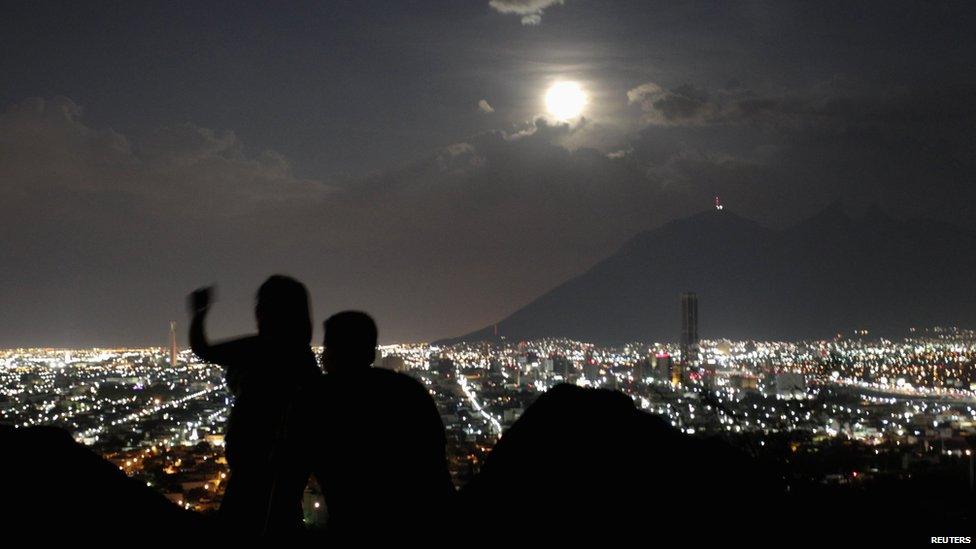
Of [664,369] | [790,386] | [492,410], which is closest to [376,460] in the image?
[492,410]

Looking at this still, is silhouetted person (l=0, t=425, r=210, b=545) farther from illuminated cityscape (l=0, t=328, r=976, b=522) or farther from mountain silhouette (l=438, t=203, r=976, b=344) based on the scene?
mountain silhouette (l=438, t=203, r=976, b=344)

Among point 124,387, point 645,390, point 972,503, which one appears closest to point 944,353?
point 645,390

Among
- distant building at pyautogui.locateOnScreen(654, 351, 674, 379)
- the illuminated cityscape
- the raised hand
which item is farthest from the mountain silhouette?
the raised hand

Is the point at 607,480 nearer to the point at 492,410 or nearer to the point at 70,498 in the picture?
the point at 70,498

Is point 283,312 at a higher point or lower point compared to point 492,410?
higher

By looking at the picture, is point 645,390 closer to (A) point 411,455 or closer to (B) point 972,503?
(B) point 972,503

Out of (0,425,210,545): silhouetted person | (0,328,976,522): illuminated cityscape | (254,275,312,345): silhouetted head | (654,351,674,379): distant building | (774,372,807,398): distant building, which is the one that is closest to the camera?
(0,425,210,545): silhouetted person
